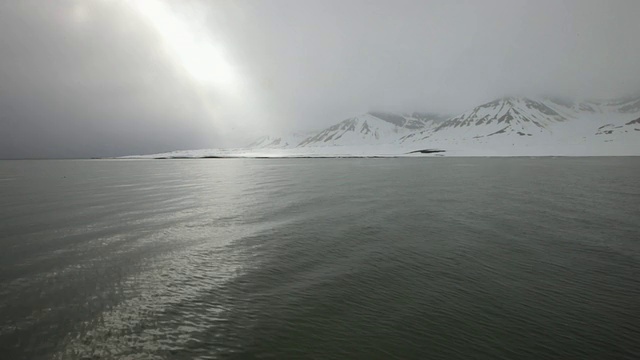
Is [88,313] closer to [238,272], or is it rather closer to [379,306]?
[238,272]

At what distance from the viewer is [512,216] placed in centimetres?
2136

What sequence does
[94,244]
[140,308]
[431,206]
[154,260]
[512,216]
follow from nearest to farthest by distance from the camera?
1. [140,308]
2. [154,260]
3. [94,244]
4. [512,216]
5. [431,206]

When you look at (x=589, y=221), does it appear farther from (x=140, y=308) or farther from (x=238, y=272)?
(x=140, y=308)

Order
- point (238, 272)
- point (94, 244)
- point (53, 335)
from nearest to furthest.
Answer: point (53, 335) → point (238, 272) → point (94, 244)

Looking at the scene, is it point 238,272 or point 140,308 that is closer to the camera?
point 140,308

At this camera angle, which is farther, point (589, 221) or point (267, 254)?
point (589, 221)

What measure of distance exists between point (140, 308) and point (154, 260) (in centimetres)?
447

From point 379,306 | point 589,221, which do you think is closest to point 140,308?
point 379,306

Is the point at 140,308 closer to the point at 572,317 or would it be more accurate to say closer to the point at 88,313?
the point at 88,313

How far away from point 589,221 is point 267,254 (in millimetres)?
21362

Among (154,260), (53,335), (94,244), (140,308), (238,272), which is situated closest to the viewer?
(53,335)

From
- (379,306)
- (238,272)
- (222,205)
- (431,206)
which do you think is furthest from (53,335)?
(431,206)

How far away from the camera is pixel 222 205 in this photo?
2697cm

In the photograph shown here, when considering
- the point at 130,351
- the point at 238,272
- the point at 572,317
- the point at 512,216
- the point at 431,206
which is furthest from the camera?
the point at 431,206
